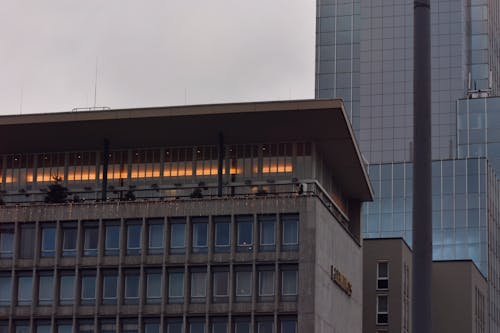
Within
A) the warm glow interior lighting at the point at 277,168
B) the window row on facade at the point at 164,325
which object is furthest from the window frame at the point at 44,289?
the warm glow interior lighting at the point at 277,168

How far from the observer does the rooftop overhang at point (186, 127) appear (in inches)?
3346

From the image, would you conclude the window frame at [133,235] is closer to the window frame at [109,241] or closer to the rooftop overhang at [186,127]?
the window frame at [109,241]

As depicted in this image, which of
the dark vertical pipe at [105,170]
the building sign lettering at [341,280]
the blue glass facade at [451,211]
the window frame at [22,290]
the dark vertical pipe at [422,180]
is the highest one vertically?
the blue glass facade at [451,211]

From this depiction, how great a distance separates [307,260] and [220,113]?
1246 centimetres

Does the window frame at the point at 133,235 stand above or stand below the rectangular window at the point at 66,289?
above

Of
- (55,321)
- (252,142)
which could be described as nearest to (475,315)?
(252,142)

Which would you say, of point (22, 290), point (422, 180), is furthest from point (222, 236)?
point (422, 180)

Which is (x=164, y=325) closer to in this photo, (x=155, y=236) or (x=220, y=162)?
(x=155, y=236)

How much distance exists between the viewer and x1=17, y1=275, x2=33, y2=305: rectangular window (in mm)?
83750

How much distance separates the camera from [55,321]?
83062mm

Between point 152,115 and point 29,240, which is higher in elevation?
point 152,115

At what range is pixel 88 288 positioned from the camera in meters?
83.5

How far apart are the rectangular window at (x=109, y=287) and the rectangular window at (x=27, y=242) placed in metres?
5.54

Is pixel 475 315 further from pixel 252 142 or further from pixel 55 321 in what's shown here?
pixel 55 321
